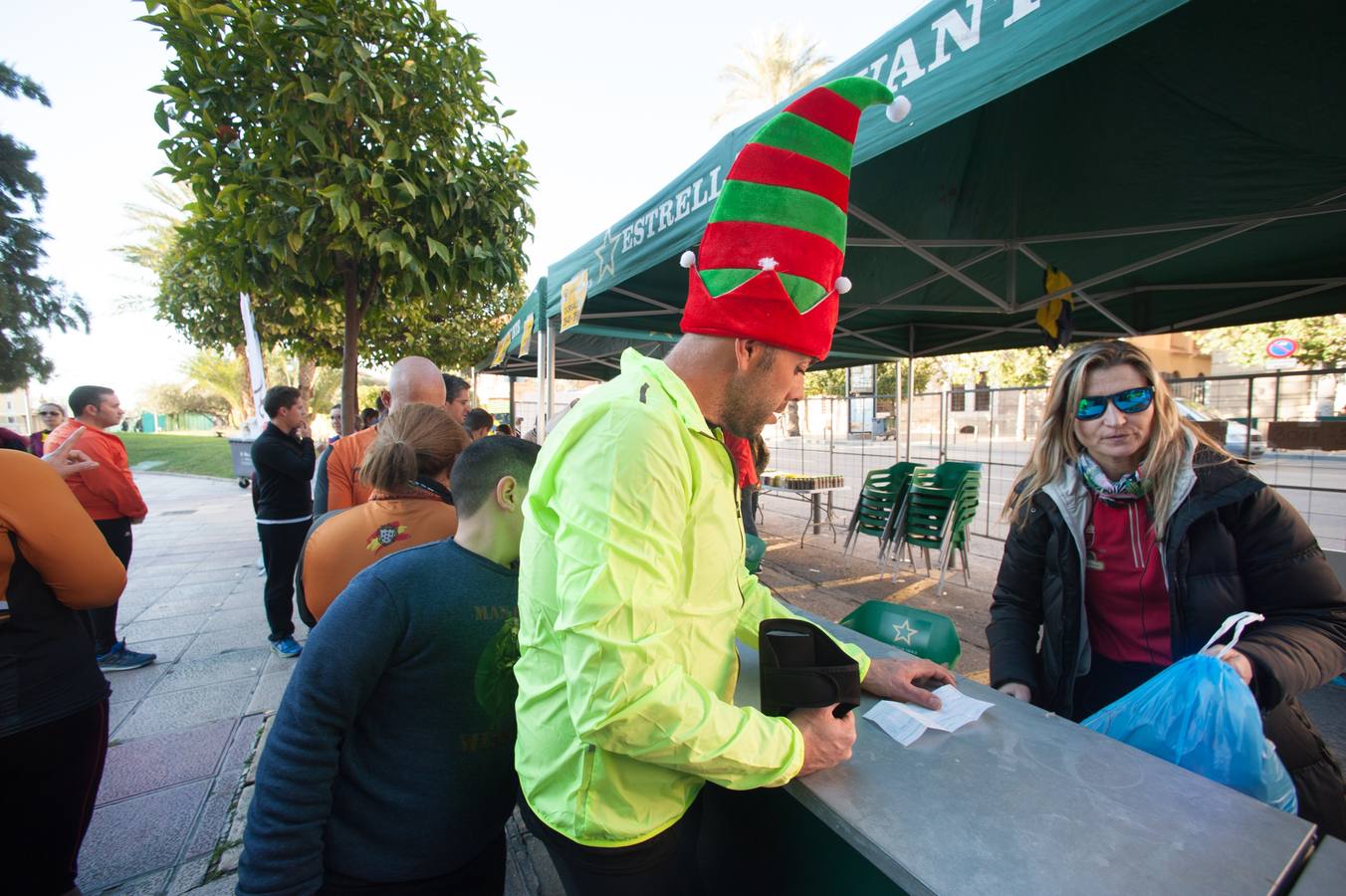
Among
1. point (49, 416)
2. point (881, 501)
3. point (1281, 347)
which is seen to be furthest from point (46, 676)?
point (1281, 347)

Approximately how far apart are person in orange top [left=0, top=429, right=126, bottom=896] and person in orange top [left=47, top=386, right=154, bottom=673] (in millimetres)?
2510

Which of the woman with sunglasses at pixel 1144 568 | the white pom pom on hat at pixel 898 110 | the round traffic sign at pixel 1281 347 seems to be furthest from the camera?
the round traffic sign at pixel 1281 347

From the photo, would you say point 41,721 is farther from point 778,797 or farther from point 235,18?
point 235,18

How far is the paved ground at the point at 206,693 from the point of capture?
2219 millimetres

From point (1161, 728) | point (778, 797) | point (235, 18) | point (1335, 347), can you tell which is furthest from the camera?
point (1335, 347)

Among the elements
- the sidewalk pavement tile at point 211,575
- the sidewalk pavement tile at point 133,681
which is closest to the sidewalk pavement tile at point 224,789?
the sidewalk pavement tile at point 133,681

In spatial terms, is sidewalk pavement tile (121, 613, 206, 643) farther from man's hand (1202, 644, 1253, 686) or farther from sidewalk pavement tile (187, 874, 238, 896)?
man's hand (1202, 644, 1253, 686)

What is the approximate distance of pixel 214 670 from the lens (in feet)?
12.5

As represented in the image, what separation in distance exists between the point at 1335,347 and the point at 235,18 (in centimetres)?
1999

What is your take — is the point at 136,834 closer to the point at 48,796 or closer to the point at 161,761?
the point at 161,761

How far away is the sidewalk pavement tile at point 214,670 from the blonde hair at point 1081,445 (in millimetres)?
4504

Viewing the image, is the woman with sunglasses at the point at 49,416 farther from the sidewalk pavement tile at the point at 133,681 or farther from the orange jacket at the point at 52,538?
the orange jacket at the point at 52,538

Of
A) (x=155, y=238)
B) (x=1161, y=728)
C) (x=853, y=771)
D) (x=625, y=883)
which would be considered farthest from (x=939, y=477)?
(x=155, y=238)

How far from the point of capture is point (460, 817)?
136 cm
